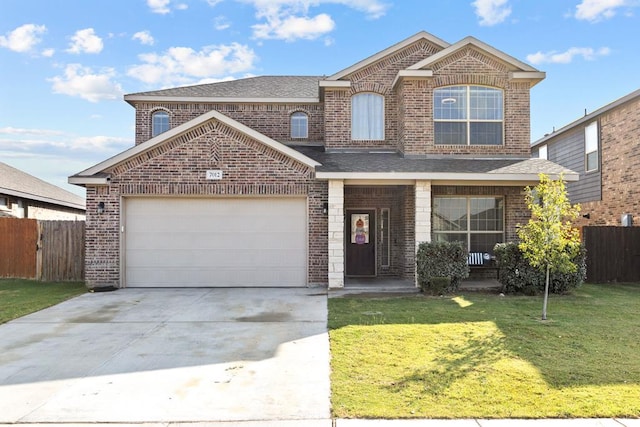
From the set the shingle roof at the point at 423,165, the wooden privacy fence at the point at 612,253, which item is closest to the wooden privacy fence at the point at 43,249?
the shingle roof at the point at 423,165

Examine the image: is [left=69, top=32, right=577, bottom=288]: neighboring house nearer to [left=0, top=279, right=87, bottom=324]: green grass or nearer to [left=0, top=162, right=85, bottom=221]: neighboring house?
[left=0, top=279, right=87, bottom=324]: green grass

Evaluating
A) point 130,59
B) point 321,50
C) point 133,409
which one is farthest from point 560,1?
point 133,409

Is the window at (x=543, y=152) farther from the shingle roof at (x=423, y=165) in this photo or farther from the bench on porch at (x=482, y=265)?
the bench on porch at (x=482, y=265)

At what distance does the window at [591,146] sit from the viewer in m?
18.3

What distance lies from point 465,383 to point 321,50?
49.5 ft

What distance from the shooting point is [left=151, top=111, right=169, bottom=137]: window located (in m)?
16.1

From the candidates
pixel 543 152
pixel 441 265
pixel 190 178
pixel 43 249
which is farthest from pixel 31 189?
pixel 543 152

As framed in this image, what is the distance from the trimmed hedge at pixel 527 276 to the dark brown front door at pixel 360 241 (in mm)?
4581

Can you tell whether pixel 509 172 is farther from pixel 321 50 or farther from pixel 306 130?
pixel 321 50

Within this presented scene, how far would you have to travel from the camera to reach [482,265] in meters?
13.2

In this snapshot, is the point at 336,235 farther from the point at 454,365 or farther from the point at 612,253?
the point at 612,253

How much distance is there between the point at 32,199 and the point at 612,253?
22.6 metres

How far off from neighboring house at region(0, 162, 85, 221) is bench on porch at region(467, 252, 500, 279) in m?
17.5

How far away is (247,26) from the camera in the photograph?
1505 centimetres
